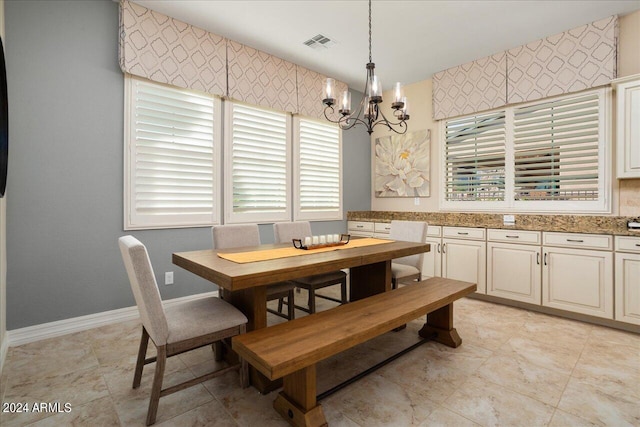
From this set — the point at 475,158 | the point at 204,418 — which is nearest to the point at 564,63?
the point at 475,158

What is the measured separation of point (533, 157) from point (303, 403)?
367 centimetres

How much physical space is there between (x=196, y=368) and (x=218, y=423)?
2.08 ft

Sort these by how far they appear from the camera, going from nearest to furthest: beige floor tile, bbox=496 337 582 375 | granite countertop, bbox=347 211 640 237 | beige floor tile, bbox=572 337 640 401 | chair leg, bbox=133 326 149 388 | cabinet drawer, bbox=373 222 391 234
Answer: chair leg, bbox=133 326 149 388 < beige floor tile, bbox=572 337 640 401 < beige floor tile, bbox=496 337 582 375 < granite countertop, bbox=347 211 640 237 < cabinet drawer, bbox=373 222 391 234

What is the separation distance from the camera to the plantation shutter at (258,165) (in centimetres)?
371

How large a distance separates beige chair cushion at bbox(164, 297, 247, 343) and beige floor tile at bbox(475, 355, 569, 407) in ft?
5.42

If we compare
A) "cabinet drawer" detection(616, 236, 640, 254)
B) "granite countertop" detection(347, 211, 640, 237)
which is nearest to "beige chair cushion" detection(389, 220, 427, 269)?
"granite countertop" detection(347, 211, 640, 237)

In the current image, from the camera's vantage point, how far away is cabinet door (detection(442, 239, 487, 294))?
3.62 metres

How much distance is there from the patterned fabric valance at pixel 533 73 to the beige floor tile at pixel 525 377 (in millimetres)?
2851

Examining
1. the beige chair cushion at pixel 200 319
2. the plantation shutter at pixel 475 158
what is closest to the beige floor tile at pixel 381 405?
the beige chair cushion at pixel 200 319

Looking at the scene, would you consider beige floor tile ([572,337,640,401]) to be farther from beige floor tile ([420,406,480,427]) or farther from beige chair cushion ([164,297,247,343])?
beige chair cushion ([164,297,247,343])

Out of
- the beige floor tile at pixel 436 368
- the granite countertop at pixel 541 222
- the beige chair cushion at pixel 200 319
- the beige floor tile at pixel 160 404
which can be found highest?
the granite countertop at pixel 541 222

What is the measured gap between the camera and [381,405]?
1.78 m

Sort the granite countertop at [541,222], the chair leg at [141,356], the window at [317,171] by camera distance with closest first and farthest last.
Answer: the chair leg at [141,356] → the granite countertop at [541,222] → the window at [317,171]

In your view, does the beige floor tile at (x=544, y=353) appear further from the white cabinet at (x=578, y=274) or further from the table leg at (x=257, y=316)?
the table leg at (x=257, y=316)
